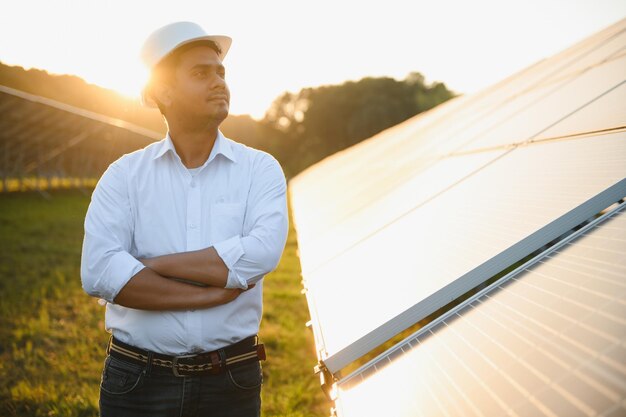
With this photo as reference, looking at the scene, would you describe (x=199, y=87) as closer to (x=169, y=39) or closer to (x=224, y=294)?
(x=169, y=39)

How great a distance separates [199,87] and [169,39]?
0.77 ft

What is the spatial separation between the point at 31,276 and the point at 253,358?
20.9ft

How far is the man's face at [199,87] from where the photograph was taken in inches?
85.7

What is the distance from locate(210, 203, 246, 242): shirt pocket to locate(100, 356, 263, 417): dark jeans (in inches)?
22.2

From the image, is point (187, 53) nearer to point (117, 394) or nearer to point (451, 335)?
point (117, 394)

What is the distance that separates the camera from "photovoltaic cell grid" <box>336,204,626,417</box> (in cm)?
93

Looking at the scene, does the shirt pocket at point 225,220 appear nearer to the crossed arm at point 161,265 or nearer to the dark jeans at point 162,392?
the crossed arm at point 161,265

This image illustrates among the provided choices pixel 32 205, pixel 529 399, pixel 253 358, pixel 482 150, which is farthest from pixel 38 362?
pixel 32 205

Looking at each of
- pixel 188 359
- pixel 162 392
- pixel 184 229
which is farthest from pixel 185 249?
pixel 162 392

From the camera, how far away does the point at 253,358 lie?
205 cm

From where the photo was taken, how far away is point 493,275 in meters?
1.63

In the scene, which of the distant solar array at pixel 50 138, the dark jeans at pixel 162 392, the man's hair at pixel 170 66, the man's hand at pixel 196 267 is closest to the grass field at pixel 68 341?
the dark jeans at pixel 162 392

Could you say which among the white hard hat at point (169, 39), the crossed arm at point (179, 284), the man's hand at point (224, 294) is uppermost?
the white hard hat at point (169, 39)

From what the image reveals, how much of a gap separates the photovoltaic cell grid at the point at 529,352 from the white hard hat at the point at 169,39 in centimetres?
154
